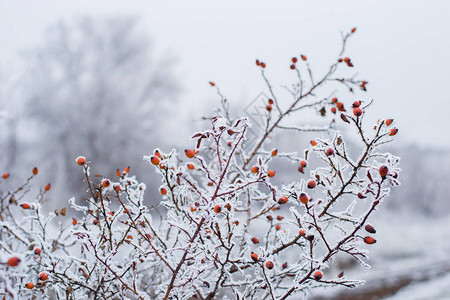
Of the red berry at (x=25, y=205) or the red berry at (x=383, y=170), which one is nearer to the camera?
the red berry at (x=383, y=170)

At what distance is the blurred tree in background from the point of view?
1474 centimetres

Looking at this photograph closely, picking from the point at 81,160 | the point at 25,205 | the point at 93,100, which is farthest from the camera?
the point at 93,100

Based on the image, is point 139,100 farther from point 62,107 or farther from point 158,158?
point 158,158

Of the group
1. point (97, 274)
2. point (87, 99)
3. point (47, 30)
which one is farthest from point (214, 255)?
point (47, 30)

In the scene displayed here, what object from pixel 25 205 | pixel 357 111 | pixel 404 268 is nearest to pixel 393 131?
pixel 357 111

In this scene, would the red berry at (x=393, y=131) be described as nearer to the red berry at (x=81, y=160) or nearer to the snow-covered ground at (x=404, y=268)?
the red berry at (x=81, y=160)

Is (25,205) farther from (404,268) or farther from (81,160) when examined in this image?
(404,268)

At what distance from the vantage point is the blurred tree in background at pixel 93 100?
48.4 ft

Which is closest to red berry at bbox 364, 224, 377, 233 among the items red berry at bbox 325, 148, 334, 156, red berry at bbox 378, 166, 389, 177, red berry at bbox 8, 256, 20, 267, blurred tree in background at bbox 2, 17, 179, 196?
red berry at bbox 378, 166, 389, 177

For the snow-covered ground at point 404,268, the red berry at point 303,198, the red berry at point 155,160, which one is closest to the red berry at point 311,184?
the red berry at point 303,198

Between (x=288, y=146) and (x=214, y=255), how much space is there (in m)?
34.3

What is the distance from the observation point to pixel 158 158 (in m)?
1.46

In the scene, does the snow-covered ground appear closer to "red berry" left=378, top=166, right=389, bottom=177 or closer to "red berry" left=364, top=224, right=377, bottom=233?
"red berry" left=364, top=224, right=377, bottom=233

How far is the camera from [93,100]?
50.0ft
